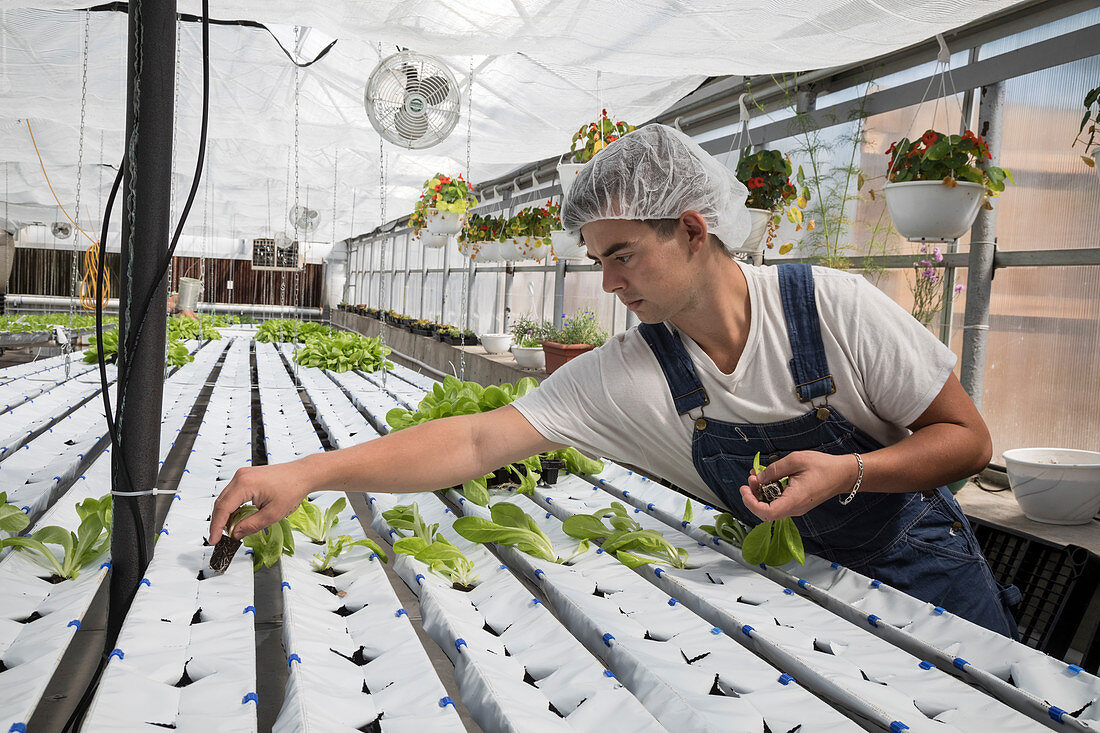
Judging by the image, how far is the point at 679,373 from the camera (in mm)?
Result: 1323

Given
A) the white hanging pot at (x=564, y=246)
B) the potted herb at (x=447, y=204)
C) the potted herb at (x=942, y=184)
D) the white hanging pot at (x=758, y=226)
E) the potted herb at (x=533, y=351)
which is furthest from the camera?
the potted herb at (x=447, y=204)

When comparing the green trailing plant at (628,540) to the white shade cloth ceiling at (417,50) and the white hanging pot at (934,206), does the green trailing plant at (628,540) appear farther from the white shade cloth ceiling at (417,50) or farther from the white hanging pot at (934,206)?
the white hanging pot at (934,206)

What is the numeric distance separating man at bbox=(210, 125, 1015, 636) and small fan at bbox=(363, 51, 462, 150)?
89.1 inches

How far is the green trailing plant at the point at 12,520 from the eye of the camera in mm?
1236

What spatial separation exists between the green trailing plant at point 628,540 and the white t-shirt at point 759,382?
15 centimetres

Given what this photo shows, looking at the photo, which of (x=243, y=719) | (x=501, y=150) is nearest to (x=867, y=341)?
(x=243, y=719)

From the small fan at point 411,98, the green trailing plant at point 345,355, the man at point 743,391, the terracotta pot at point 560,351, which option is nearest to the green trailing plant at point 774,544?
the man at point 743,391

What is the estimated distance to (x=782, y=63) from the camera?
2.70 m

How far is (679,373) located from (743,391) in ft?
0.36

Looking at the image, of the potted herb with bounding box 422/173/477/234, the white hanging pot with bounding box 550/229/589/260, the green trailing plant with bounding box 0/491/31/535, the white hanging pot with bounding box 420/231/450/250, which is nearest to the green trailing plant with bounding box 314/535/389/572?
the green trailing plant with bounding box 0/491/31/535

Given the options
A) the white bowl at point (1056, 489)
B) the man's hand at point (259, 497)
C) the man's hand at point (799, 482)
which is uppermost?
the man's hand at point (799, 482)

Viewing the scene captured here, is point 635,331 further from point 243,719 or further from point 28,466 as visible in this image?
point 28,466

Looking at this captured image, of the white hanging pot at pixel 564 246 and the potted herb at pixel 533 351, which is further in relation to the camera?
the potted herb at pixel 533 351

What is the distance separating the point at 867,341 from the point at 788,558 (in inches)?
14.2
